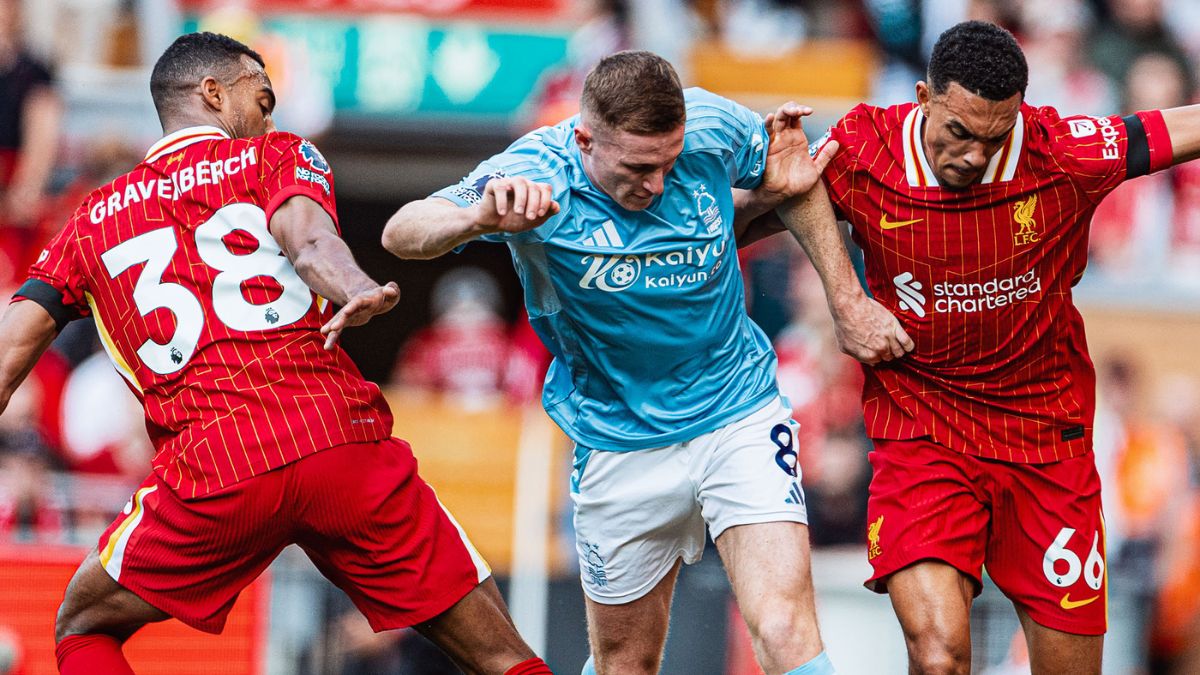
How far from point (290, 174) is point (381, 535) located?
4.15 feet

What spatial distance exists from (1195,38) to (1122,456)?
4707 millimetres

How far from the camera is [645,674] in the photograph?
19.9ft

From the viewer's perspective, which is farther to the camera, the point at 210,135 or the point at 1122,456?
the point at 1122,456

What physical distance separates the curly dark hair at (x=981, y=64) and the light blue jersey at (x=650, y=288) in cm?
73

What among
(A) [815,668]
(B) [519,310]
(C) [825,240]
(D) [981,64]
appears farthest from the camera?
(B) [519,310]

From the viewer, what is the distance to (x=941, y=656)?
18.1ft

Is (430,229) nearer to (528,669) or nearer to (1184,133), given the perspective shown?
(528,669)

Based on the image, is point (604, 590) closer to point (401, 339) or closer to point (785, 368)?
point (785, 368)

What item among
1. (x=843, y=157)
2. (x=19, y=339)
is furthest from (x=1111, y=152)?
(x=19, y=339)

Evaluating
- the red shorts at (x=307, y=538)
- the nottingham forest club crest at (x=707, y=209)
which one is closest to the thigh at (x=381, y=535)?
the red shorts at (x=307, y=538)

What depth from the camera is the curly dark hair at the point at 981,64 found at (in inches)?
209

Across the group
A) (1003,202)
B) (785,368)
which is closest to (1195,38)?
(785,368)

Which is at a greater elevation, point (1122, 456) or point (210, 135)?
point (210, 135)

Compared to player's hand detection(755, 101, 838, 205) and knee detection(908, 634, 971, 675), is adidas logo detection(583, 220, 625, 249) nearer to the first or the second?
player's hand detection(755, 101, 838, 205)
